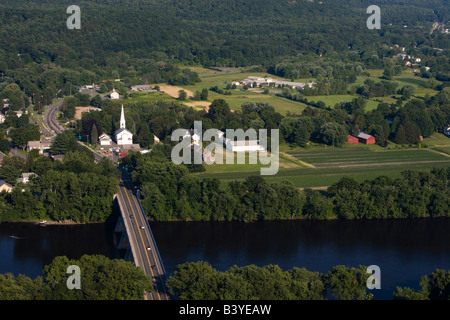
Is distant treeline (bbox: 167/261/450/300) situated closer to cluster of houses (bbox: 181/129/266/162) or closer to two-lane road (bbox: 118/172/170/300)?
two-lane road (bbox: 118/172/170/300)

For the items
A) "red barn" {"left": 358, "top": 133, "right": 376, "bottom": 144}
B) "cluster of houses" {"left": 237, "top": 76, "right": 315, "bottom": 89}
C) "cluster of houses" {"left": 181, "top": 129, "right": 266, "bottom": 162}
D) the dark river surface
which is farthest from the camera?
"cluster of houses" {"left": 237, "top": 76, "right": 315, "bottom": 89}

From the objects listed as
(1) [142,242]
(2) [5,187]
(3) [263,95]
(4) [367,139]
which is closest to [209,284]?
(1) [142,242]

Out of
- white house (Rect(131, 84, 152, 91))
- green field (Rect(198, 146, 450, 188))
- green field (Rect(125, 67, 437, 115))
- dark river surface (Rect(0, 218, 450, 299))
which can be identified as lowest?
dark river surface (Rect(0, 218, 450, 299))

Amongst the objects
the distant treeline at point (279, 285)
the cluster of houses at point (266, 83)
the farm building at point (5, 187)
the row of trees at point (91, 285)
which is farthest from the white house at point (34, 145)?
the cluster of houses at point (266, 83)

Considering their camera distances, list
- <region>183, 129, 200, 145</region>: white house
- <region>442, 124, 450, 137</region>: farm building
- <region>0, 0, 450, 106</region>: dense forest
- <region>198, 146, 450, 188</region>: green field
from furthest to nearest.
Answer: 1. <region>0, 0, 450, 106</region>: dense forest
2. <region>442, 124, 450, 137</region>: farm building
3. <region>183, 129, 200, 145</region>: white house
4. <region>198, 146, 450, 188</region>: green field

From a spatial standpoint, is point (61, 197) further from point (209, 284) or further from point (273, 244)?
point (209, 284)

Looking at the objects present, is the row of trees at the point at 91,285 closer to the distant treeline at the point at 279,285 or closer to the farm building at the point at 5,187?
the distant treeline at the point at 279,285

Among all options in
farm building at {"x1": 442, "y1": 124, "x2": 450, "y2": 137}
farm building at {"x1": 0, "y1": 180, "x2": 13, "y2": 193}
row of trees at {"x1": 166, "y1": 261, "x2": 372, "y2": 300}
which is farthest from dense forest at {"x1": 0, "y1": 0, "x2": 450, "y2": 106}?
row of trees at {"x1": 166, "y1": 261, "x2": 372, "y2": 300}
